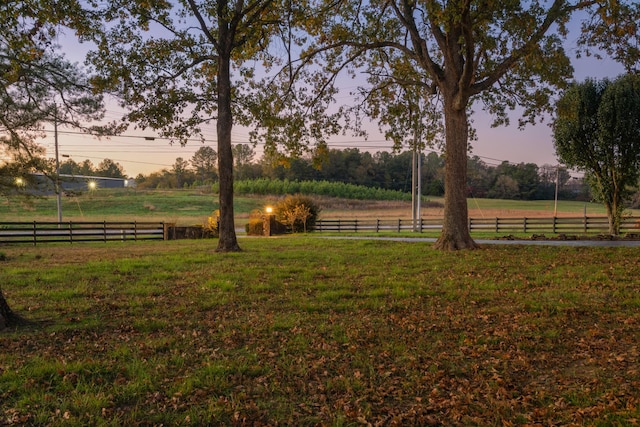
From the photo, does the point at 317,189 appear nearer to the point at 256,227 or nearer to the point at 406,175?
the point at 406,175

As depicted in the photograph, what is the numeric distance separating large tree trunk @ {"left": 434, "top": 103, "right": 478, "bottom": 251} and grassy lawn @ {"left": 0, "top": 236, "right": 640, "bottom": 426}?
4.35 m

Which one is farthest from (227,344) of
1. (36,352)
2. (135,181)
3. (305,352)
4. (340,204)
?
(135,181)

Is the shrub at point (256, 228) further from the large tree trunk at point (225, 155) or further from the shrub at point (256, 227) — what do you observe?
the large tree trunk at point (225, 155)

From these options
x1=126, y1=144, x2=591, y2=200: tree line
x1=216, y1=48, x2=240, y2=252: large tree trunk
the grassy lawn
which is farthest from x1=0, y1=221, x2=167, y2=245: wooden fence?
x1=126, y1=144, x2=591, y2=200: tree line

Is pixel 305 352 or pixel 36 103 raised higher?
pixel 36 103

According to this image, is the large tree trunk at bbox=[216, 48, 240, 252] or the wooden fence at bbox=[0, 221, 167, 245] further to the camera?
the wooden fence at bbox=[0, 221, 167, 245]

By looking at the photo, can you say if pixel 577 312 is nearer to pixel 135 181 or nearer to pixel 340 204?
pixel 340 204

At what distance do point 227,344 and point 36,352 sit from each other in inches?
84.4

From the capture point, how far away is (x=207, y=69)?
1678cm

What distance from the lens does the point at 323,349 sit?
5047 millimetres

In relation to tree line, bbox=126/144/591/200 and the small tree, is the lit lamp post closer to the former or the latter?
the small tree

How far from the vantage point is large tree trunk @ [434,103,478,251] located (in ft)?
46.4

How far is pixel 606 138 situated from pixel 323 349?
2389 centimetres

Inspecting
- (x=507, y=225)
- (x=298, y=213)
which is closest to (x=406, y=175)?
(x=507, y=225)
